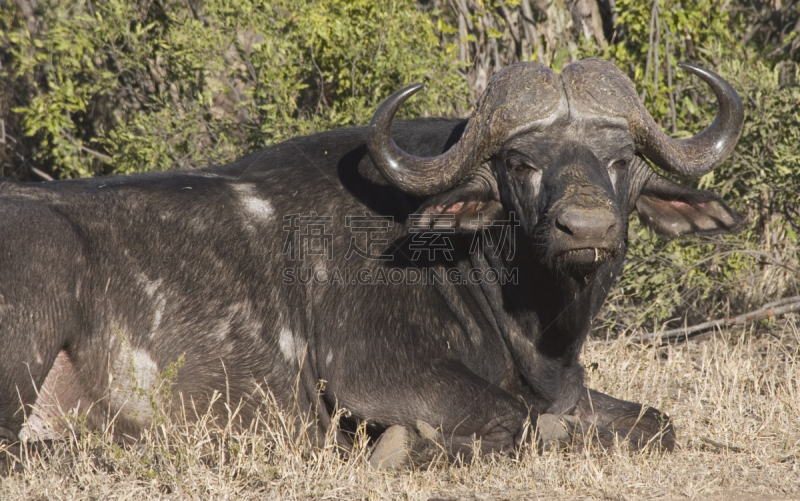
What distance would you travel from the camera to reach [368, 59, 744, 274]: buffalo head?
4.48m

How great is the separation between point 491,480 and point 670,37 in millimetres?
5098

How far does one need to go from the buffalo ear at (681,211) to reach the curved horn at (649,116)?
18cm

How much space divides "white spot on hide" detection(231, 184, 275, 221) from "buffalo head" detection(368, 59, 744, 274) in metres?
0.89

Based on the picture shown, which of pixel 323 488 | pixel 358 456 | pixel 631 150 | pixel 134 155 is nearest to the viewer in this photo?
pixel 323 488

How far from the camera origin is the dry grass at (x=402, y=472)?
3922 mm

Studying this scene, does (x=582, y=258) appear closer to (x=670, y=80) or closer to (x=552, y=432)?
(x=552, y=432)

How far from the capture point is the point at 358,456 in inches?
171

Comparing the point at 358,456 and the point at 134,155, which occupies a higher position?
the point at 134,155

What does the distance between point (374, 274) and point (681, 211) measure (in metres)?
1.87

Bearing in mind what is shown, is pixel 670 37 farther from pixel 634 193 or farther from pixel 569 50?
pixel 634 193

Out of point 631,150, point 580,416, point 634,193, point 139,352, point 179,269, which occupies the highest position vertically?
point 631,150

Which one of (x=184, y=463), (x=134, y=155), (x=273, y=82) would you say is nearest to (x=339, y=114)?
(x=273, y=82)

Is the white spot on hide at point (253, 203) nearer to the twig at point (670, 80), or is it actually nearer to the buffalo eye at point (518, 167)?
the buffalo eye at point (518, 167)

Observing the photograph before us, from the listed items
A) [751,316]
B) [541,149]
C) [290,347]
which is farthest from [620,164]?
[751,316]
